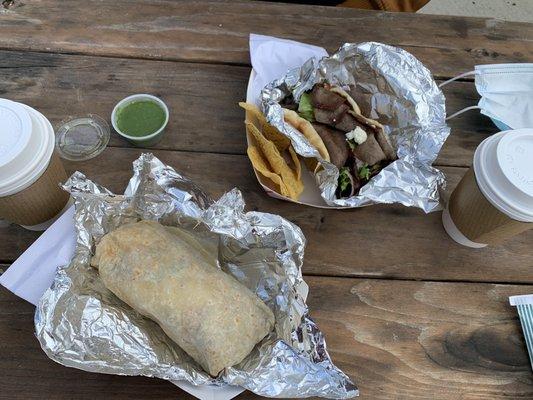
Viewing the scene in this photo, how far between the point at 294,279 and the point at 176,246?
0.70 feet

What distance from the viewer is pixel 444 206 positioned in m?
1.03

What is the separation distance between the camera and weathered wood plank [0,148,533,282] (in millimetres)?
980

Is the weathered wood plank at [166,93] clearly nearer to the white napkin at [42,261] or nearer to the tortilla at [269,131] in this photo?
the tortilla at [269,131]

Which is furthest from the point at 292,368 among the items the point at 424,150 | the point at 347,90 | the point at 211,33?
the point at 211,33

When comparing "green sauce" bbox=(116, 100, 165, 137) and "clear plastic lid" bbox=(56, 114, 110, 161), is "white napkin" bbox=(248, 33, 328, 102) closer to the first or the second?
"green sauce" bbox=(116, 100, 165, 137)

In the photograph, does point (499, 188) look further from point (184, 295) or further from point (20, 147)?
point (20, 147)

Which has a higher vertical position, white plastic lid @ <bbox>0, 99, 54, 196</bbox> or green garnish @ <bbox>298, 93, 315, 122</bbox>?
white plastic lid @ <bbox>0, 99, 54, 196</bbox>

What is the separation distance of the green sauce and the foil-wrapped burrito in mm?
193

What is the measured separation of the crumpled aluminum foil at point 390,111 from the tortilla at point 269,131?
0.02 metres

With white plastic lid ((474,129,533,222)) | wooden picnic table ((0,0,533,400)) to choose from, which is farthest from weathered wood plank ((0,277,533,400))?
white plastic lid ((474,129,533,222))

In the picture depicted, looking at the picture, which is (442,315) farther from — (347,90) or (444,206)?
(347,90)

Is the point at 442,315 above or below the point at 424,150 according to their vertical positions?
below

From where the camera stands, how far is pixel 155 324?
0.86m

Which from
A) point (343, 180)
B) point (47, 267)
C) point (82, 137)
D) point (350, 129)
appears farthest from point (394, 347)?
point (82, 137)
